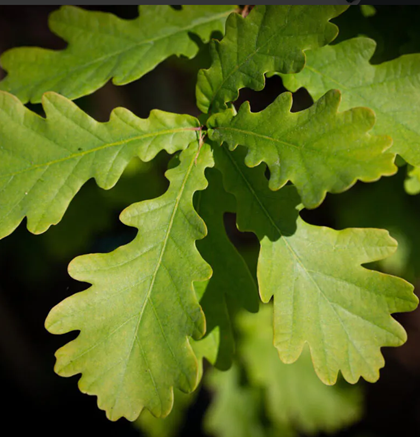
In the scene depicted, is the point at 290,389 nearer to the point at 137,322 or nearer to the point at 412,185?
the point at 412,185

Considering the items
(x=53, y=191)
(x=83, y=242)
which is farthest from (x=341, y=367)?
(x=83, y=242)

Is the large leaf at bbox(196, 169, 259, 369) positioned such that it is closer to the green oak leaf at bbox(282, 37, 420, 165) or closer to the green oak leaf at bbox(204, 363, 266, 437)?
the green oak leaf at bbox(282, 37, 420, 165)

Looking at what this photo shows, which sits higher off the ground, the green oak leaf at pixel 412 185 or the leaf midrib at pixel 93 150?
the leaf midrib at pixel 93 150

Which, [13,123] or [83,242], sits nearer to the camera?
[13,123]

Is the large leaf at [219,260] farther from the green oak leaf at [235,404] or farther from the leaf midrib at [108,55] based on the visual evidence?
the green oak leaf at [235,404]

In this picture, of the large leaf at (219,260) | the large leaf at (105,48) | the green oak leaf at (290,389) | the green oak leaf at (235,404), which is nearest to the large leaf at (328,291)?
the large leaf at (219,260)

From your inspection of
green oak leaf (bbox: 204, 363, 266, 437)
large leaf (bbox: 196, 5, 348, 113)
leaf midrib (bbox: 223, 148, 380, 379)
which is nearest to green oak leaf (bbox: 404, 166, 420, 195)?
leaf midrib (bbox: 223, 148, 380, 379)

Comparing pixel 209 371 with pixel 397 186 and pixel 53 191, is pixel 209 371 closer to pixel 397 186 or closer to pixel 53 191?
pixel 397 186
